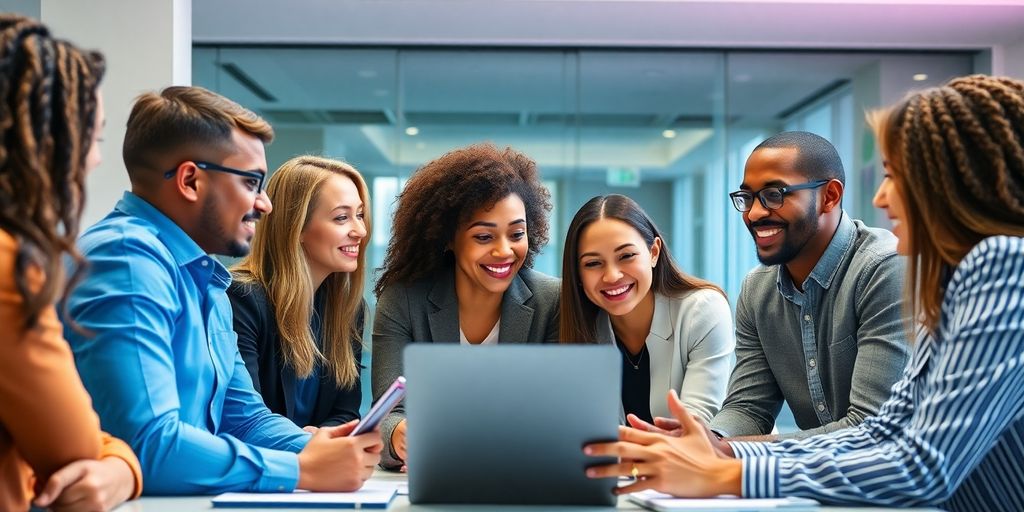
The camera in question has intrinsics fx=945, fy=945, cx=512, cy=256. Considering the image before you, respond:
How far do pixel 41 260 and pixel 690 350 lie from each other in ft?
7.17

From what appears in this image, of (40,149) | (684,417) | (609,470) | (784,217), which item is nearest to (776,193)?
(784,217)

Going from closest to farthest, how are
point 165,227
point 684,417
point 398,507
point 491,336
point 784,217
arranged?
point 398,507 < point 684,417 < point 165,227 < point 784,217 < point 491,336

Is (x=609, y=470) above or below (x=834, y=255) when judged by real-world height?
below

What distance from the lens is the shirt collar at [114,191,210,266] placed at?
2.11 m

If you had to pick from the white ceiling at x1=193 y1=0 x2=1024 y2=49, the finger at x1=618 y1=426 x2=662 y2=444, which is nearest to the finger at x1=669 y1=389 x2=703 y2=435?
the finger at x1=618 y1=426 x2=662 y2=444

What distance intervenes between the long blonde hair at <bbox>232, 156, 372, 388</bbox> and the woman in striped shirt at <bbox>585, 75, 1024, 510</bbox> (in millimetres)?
1535

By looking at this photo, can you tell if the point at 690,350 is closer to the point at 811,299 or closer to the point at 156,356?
the point at 811,299

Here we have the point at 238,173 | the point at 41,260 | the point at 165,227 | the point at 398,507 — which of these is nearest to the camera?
the point at 41,260

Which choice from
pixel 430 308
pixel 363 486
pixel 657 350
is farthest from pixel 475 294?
pixel 363 486

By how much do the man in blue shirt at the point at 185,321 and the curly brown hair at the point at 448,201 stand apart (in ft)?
3.12

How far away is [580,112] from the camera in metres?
6.82

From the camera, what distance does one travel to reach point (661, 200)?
22.4 feet

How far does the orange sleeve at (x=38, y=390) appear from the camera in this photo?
4.34ft

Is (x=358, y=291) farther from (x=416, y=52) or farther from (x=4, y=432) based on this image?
(x=416, y=52)
